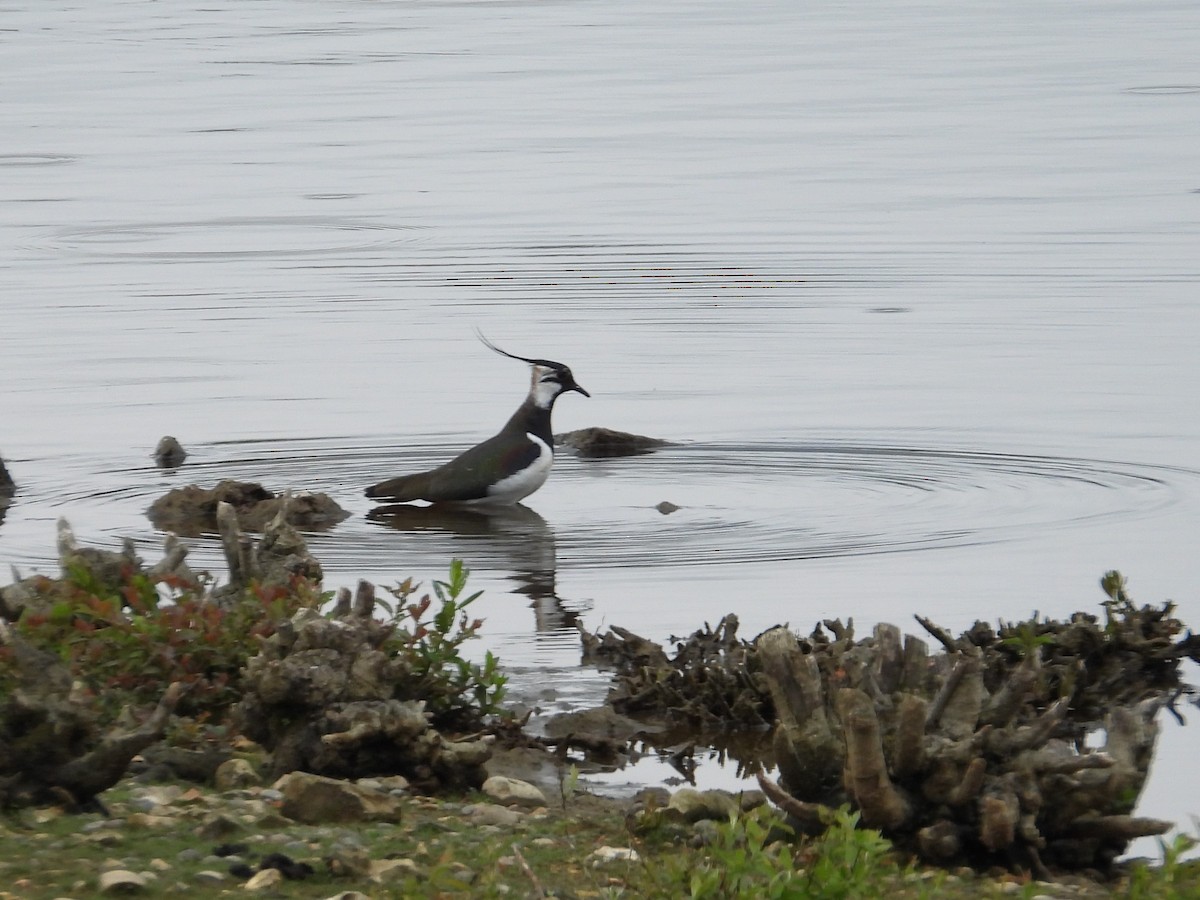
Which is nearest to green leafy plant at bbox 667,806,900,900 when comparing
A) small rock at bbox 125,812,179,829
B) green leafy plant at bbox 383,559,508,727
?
small rock at bbox 125,812,179,829

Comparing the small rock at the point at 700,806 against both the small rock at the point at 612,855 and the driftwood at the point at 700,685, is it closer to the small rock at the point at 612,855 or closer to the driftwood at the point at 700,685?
the small rock at the point at 612,855

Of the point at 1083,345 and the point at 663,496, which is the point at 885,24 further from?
the point at 663,496

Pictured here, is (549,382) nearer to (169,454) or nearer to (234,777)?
(169,454)

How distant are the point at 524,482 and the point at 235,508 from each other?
63.2 inches

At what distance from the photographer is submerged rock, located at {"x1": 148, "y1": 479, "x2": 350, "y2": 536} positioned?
11195mm

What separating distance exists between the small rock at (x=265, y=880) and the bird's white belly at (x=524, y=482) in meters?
6.36

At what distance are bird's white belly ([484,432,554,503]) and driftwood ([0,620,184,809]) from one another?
574cm

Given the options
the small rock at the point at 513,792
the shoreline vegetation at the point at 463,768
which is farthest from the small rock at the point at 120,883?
the small rock at the point at 513,792

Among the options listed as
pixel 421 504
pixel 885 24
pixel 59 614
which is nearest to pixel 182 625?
pixel 59 614

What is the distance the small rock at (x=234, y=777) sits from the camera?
21.5 ft

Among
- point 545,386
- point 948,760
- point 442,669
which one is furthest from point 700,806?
point 545,386

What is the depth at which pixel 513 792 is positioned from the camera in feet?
22.0

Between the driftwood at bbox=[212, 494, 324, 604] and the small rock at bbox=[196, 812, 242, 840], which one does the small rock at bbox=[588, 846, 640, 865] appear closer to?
the small rock at bbox=[196, 812, 242, 840]

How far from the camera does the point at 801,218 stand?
22.1 m
